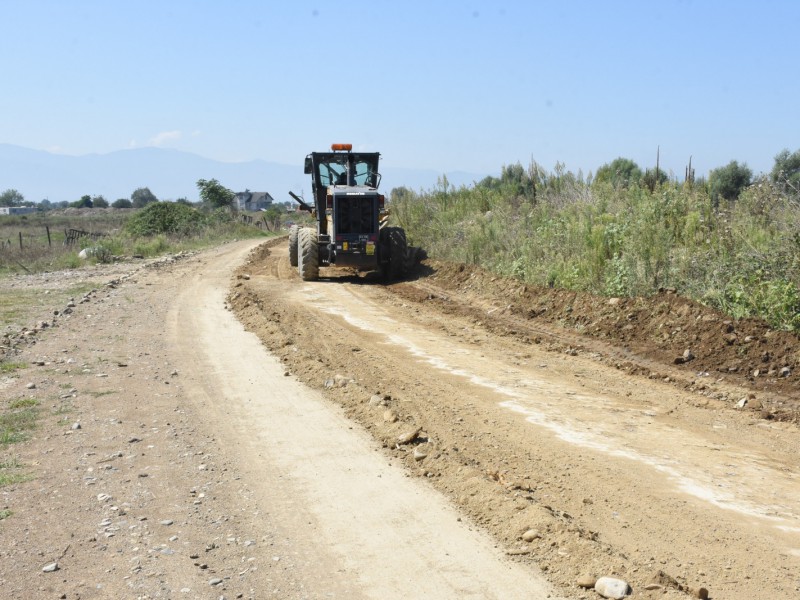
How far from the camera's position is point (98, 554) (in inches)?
197

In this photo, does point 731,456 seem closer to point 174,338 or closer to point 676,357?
point 676,357

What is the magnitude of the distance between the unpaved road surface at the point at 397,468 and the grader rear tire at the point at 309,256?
7693 mm

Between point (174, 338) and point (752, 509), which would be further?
point (174, 338)

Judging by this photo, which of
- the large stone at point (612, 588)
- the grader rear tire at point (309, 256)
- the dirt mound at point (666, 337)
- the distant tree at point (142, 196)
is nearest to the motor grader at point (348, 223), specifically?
the grader rear tire at point (309, 256)

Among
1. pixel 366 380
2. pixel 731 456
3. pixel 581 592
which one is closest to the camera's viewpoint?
pixel 581 592

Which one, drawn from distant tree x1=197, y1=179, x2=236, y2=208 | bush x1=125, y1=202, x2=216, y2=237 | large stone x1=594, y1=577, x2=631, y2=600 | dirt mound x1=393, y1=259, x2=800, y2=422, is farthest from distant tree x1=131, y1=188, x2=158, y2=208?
large stone x1=594, y1=577, x2=631, y2=600

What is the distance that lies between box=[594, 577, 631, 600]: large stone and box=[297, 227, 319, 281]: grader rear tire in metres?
16.2

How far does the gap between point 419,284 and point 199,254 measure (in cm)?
1336

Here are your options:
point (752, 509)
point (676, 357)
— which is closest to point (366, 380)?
point (676, 357)

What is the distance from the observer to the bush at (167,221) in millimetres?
43969

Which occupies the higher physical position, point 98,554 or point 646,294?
point 646,294

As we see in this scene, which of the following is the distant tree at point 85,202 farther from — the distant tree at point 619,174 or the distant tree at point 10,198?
the distant tree at point 619,174

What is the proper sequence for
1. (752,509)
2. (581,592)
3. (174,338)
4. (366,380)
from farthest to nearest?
(174,338)
(366,380)
(752,509)
(581,592)

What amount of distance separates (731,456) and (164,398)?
568 centimetres
